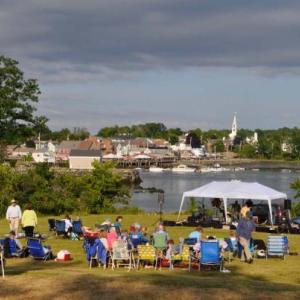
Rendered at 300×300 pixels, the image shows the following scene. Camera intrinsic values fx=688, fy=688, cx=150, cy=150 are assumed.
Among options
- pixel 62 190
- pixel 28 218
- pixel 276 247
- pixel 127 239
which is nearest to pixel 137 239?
pixel 127 239

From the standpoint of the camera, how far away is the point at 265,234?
25.2m

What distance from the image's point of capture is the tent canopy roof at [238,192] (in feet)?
85.2

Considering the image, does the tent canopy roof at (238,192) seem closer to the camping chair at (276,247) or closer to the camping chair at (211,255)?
the camping chair at (276,247)

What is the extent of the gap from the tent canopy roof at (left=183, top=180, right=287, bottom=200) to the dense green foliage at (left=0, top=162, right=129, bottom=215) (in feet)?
37.8

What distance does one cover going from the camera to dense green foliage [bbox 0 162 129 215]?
121ft

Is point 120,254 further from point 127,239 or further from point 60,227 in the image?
point 60,227

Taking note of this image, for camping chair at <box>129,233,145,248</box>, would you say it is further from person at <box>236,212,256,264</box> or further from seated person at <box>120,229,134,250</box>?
person at <box>236,212,256,264</box>

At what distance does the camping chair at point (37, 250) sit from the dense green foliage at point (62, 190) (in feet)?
57.9

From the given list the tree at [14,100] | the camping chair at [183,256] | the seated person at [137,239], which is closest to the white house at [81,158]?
the tree at [14,100]

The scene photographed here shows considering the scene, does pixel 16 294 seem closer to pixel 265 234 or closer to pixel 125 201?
pixel 265 234

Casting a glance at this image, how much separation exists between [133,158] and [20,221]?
163 meters

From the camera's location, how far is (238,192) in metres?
26.4

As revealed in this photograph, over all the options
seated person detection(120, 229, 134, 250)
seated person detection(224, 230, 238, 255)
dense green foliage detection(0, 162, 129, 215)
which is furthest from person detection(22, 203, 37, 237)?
dense green foliage detection(0, 162, 129, 215)

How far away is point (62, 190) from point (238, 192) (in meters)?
15.5
